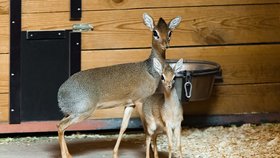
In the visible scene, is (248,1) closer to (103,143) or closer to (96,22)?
(96,22)

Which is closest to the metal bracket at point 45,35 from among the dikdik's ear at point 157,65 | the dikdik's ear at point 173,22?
the dikdik's ear at point 173,22

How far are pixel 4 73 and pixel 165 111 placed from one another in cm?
146

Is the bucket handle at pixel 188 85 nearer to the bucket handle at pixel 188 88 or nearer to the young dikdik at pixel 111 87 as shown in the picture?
the bucket handle at pixel 188 88

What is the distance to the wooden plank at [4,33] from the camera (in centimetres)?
545

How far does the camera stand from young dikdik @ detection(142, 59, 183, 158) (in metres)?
4.57

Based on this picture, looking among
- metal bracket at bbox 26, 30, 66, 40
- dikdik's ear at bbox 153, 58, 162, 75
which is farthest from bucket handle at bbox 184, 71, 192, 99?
metal bracket at bbox 26, 30, 66, 40

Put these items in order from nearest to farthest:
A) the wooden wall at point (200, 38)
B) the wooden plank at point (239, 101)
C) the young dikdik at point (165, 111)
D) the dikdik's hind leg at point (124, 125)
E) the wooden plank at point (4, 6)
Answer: the young dikdik at point (165, 111)
the dikdik's hind leg at point (124, 125)
the wooden plank at point (4, 6)
the wooden wall at point (200, 38)
the wooden plank at point (239, 101)

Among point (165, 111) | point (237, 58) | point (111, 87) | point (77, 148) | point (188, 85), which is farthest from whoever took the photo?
point (237, 58)

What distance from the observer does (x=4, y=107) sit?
5562mm

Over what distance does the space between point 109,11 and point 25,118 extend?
3.29ft

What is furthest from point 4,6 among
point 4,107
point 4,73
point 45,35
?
point 4,107

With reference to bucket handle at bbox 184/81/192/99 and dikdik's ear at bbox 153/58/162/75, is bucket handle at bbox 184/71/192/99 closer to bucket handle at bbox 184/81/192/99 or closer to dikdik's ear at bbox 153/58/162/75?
bucket handle at bbox 184/81/192/99

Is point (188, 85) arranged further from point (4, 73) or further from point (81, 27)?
point (4, 73)

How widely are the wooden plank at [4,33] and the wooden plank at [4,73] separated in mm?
51
